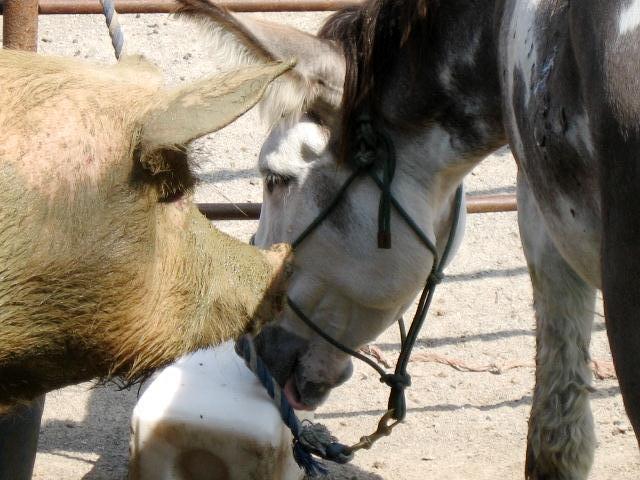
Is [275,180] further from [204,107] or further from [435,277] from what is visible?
[204,107]

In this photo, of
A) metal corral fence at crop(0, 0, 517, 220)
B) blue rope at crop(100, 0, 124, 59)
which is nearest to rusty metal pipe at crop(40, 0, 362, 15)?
metal corral fence at crop(0, 0, 517, 220)

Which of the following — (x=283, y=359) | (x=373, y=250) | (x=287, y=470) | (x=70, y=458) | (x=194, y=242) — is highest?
(x=194, y=242)

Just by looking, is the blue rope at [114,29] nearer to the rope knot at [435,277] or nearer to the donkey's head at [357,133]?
the donkey's head at [357,133]

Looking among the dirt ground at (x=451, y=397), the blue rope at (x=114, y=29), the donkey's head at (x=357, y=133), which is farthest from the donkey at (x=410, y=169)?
the blue rope at (x=114, y=29)

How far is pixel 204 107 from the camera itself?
1283 millimetres

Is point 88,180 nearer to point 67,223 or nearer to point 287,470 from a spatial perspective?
point 67,223

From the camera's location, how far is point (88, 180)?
1.33m

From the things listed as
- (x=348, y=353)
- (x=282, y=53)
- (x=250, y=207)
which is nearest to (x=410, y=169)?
(x=282, y=53)

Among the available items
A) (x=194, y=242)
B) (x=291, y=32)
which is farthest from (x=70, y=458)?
(x=194, y=242)

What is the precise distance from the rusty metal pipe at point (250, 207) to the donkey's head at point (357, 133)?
0.56m

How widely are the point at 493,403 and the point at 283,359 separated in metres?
1.24

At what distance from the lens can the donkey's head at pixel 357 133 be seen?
2305 mm

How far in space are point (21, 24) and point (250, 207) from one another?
854 millimetres

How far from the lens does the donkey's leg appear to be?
8.40 ft
